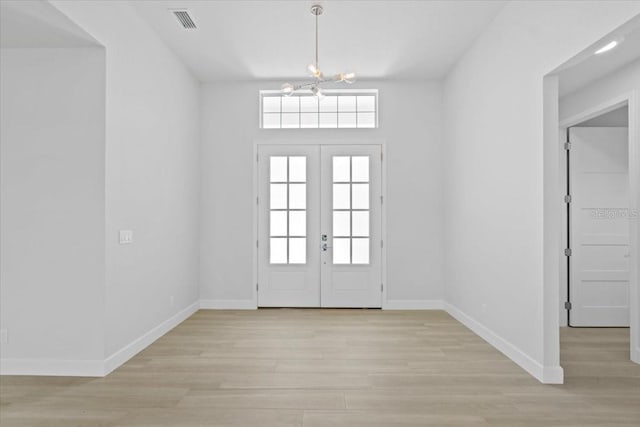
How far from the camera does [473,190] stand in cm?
506

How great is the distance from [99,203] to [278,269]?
3176 millimetres

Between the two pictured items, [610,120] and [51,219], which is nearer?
[51,219]

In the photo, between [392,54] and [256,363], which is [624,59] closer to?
[392,54]

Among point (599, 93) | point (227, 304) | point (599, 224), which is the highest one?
point (599, 93)

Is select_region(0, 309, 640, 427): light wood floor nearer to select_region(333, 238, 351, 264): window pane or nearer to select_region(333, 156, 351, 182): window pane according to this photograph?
select_region(333, 238, 351, 264): window pane

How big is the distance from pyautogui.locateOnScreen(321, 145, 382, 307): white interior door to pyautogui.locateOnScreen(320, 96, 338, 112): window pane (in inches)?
24.0

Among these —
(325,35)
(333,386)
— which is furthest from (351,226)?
(333,386)

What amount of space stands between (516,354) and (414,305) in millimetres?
2430

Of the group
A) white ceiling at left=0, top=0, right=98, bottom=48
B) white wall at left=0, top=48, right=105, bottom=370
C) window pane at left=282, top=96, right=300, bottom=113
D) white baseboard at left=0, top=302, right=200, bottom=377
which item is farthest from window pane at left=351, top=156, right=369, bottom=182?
white baseboard at left=0, top=302, right=200, bottom=377

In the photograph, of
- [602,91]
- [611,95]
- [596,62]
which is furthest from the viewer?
[602,91]

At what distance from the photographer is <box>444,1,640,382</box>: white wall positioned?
3369 millimetres

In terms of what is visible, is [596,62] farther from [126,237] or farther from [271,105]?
[126,237]

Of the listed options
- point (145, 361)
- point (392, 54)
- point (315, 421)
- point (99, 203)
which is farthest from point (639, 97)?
point (145, 361)

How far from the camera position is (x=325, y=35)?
4855 millimetres
